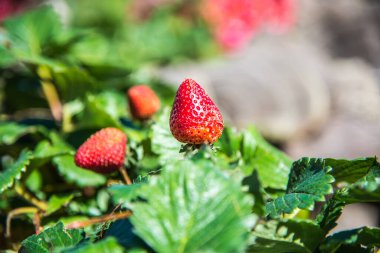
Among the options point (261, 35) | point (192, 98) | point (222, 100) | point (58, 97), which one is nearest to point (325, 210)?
point (192, 98)

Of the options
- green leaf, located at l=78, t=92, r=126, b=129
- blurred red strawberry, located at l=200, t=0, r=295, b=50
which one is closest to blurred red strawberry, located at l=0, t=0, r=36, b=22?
blurred red strawberry, located at l=200, t=0, r=295, b=50

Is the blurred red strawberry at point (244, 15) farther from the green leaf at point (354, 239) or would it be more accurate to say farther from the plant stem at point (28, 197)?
the green leaf at point (354, 239)

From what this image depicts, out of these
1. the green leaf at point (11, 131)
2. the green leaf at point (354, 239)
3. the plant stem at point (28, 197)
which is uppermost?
the green leaf at point (11, 131)

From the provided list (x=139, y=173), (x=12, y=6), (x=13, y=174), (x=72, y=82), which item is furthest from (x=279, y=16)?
(x=13, y=174)

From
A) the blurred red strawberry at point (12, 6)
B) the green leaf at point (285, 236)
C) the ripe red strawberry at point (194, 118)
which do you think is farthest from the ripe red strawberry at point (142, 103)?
the blurred red strawberry at point (12, 6)

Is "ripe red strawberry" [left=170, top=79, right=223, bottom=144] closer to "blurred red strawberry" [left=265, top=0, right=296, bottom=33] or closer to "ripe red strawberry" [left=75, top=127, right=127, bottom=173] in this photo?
"ripe red strawberry" [left=75, top=127, right=127, bottom=173]
